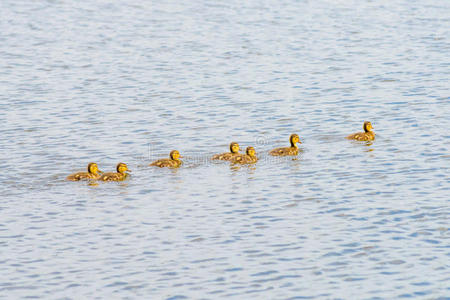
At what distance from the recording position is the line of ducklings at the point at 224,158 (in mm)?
17766

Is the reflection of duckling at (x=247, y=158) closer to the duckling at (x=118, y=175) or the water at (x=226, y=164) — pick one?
the water at (x=226, y=164)

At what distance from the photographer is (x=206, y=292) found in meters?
12.7

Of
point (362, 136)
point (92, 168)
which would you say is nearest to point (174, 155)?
point (92, 168)

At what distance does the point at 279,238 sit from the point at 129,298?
114 inches

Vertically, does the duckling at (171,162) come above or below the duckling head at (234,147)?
below

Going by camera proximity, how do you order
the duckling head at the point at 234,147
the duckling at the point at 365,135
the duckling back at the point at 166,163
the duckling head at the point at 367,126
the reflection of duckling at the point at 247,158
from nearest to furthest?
the duckling back at the point at 166,163, the reflection of duckling at the point at 247,158, the duckling head at the point at 234,147, the duckling at the point at 365,135, the duckling head at the point at 367,126

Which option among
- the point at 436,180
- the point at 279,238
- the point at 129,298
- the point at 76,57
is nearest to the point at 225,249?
the point at 279,238

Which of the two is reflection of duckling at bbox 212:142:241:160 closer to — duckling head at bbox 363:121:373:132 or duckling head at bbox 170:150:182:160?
duckling head at bbox 170:150:182:160

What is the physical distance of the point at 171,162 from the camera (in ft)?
60.5

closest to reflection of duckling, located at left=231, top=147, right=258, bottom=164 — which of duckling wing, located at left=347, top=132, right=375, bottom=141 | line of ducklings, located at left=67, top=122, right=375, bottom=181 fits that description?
line of ducklings, located at left=67, top=122, right=375, bottom=181

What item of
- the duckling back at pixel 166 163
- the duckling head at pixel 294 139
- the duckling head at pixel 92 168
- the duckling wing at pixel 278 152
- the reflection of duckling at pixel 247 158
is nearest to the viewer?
the duckling head at pixel 92 168

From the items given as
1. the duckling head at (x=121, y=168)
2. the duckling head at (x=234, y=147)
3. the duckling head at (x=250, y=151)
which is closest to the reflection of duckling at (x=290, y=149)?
the duckling head at (x=250, y=151)

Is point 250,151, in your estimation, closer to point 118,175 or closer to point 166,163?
point 166,163

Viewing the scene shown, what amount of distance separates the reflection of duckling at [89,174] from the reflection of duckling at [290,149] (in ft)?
11.9
